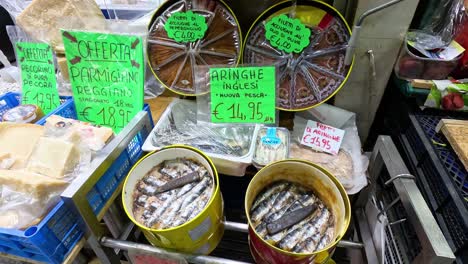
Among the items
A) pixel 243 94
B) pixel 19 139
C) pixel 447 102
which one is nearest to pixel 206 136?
pixel 243 94

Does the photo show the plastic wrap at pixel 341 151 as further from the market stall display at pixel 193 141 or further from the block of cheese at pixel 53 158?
the block of cheese at pixel 53 158

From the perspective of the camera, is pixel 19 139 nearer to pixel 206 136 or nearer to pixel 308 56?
pixel 206 136

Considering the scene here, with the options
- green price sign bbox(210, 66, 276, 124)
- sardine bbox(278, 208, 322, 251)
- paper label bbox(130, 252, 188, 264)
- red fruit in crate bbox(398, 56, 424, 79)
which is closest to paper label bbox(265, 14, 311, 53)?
green price sign bbox(210, 66, 276, 124)

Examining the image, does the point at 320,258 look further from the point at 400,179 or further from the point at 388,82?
the point at 388,82

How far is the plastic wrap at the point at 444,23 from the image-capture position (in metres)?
0.98

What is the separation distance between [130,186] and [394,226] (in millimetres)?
878

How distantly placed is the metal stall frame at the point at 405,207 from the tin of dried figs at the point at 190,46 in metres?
0.65

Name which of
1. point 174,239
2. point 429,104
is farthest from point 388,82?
point 174,239

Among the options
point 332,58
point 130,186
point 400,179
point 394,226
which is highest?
point 332,58

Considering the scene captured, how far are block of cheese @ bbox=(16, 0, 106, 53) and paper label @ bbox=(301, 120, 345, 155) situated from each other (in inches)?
43.8

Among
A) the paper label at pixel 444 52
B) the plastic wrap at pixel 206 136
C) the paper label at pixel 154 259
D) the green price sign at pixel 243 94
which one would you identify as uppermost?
the paper label at pixel 444 52

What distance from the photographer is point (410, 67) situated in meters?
1.00

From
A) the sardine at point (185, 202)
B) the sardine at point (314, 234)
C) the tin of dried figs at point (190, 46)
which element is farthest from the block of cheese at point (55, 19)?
the sardine at point (314, 234)

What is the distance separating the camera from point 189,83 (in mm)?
1146
